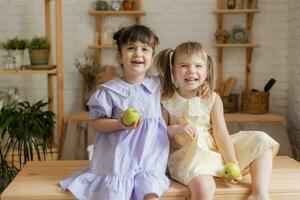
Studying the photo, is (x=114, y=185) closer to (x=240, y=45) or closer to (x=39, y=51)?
(x=39, y=51)

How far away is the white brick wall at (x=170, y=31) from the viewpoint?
391 cm

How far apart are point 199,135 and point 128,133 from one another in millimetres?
340

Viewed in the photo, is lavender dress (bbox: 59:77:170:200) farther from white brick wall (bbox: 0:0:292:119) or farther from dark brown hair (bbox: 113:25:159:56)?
white brick wall (bbox: 0:0:292:119)

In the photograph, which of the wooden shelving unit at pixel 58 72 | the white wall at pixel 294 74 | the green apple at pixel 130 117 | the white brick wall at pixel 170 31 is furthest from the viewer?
the white brick wall at pixel 170 31

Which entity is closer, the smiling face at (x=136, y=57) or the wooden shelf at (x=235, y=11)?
the smiling face at (x=136, y=57)

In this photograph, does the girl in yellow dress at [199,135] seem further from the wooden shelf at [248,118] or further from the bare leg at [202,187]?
the wooden shelf at [248,118]

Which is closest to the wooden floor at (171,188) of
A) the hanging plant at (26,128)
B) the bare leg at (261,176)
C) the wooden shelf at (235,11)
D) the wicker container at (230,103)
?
the bare leg at (261,176)

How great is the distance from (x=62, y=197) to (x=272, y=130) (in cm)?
221

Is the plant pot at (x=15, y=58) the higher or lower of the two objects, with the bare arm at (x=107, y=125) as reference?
higher

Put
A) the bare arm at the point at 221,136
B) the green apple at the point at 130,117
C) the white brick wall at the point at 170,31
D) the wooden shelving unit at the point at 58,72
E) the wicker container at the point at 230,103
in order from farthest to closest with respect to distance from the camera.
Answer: the white brick wall at the point at 170,31, the wicker container at the point at 230,103, the wooden shelving unit at the point at 58,72, the bare arm at the point at 221,136, the green apple at the point at 130,117

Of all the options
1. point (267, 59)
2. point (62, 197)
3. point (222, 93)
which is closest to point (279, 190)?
point (62, 197)

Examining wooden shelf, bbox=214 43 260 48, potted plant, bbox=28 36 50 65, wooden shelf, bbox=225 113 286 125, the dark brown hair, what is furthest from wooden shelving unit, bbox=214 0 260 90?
the dark brown hair

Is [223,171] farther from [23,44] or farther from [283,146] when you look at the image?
[23,44]

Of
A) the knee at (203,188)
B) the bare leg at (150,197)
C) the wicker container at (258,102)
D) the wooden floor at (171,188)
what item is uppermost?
the wicker container at (258,102)
